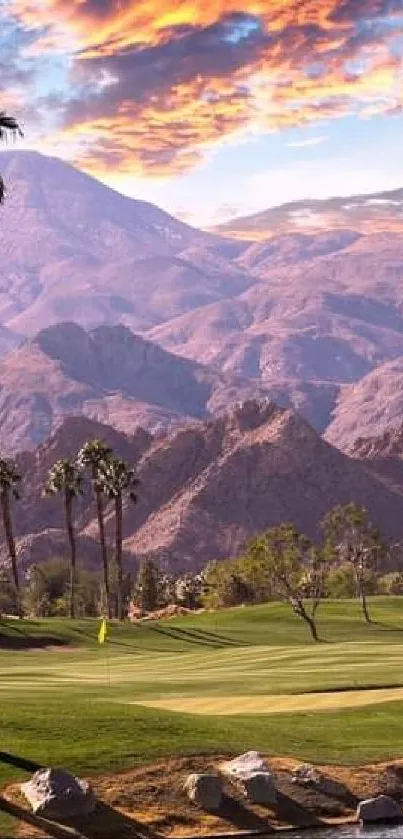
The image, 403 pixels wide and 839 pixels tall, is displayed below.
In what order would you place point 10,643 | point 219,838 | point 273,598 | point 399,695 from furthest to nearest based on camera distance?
point 273,598
point 10,643
point 399,695
point 219,838

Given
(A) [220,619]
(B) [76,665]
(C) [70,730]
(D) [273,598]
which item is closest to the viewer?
(C) [70,730]

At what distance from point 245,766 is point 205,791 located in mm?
1637

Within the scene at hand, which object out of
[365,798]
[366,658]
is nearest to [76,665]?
[366,658]

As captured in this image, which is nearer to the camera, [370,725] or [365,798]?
[365,798]

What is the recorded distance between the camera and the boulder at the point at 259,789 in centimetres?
3069

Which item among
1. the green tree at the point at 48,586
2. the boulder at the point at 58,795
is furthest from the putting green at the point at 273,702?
the green tree at the point at 48,586

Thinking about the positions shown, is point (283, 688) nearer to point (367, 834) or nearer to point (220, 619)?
point (367, 834)

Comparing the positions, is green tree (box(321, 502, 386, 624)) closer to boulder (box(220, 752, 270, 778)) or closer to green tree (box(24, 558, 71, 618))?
green tree (box(24, 558, 71, 618))

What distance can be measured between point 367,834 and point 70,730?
355 inches

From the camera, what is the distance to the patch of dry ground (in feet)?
93.6

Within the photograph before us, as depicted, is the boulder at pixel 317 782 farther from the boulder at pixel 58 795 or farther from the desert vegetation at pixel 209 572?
the desert vegetation at pixel 209 572

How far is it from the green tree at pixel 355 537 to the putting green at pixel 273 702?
48.6 metres

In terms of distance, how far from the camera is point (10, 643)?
90.6 meters

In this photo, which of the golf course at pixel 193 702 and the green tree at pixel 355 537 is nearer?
the golf course at pixel 193 702
